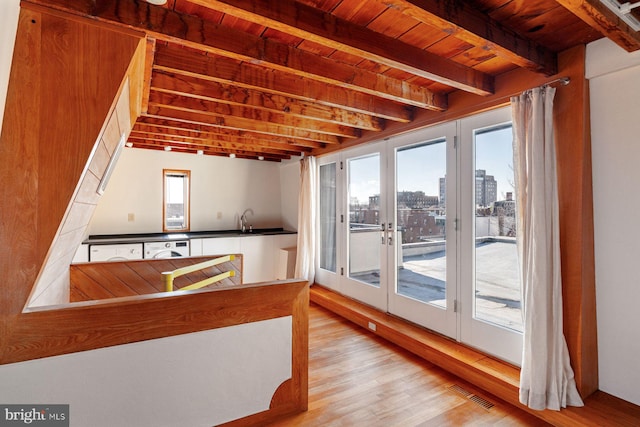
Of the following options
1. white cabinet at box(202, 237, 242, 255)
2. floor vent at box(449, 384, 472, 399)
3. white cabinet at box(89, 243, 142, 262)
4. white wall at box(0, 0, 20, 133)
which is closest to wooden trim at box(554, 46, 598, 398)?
floor vent at box(449, 384, 472, 399)

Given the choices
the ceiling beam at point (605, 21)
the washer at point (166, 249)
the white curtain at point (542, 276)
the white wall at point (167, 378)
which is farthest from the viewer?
the washer at point (166, 249)

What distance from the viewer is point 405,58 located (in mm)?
1866

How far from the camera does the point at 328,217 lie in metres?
4.69

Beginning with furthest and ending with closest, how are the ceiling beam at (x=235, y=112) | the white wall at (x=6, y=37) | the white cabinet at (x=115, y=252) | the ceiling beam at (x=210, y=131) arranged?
the white cabinet at (x=115, y=252)
the ceiling beam at (x=210, y=131)
the ceiling beam at (x=235, y=112)
the white wall at (x=6, y=37)

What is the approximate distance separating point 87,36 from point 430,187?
273cm

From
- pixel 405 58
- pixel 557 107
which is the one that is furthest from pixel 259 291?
pixel 557 107

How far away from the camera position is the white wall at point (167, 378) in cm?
142

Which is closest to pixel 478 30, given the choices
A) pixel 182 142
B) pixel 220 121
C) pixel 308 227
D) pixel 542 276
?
pixel 542 276

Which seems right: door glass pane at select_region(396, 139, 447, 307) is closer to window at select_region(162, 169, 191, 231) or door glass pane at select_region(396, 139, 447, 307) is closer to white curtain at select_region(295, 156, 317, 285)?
white curtain at select_region(295, 156, 317, 285)

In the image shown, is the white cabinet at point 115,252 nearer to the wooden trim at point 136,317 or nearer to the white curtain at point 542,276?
the wooden trim at point 136,317

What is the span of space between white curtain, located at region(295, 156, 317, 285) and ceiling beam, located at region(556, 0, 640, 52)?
3631 millimetres

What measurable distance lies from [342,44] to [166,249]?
148 inches

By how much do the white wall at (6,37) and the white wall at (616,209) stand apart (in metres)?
2.85

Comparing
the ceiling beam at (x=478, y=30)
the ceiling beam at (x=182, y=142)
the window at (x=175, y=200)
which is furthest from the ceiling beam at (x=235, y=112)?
the window at (x=175, y=200)
